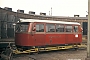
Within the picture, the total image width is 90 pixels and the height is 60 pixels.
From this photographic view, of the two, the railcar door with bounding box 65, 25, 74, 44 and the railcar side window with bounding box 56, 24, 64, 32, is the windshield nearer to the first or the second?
the railcar side window with bounding box 56, 24, 64, 32

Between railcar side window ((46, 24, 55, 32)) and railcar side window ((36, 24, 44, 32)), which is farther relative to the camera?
railcar side window ((46, 24, 55, 32))

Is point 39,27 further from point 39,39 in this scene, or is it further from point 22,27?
point 22,27

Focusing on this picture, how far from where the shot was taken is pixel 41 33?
12984 mm

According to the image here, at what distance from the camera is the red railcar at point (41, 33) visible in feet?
40.8

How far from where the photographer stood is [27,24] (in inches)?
499

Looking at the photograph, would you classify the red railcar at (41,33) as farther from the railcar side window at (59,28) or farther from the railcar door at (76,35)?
the railcar door at (76,35)

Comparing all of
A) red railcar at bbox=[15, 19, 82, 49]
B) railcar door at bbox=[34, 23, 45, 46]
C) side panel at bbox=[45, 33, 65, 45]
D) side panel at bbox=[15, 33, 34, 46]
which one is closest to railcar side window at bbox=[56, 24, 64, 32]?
red railcar at bbox=[15, 19, 82, 49]

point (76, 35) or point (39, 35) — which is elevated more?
point (39, 35)

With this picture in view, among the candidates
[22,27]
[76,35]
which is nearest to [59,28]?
[76,35]

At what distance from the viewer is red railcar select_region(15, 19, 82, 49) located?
12.4 metres

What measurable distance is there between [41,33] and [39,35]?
10.9 inches

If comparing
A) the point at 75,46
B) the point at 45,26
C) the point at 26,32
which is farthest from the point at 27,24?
the point at 75,46

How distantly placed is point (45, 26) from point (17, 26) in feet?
8.54

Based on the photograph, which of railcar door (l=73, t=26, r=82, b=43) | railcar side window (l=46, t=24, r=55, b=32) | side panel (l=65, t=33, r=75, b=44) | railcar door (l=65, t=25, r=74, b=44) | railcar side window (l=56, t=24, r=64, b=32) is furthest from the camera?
railcar door (l=73, t=26, r=82, b=43)
